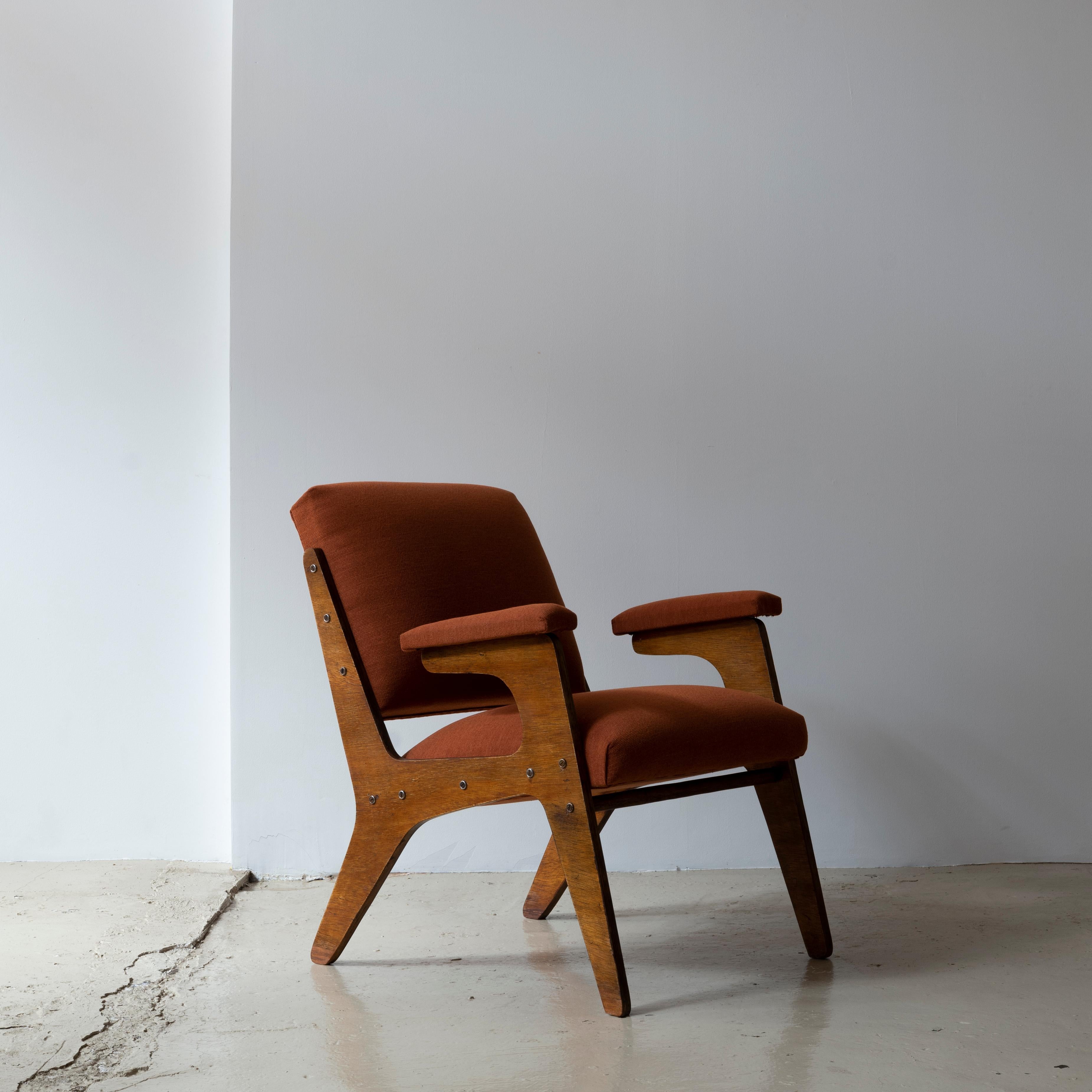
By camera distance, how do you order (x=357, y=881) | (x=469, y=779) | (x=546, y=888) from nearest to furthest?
(x=469, y=779), (x=357, y=881), (x=546, y=888)

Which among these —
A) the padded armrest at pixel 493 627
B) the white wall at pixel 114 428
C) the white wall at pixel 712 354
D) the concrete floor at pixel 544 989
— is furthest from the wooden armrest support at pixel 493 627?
the white wall at pixel 114 428

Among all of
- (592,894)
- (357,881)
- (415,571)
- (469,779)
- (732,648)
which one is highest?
(415,571)

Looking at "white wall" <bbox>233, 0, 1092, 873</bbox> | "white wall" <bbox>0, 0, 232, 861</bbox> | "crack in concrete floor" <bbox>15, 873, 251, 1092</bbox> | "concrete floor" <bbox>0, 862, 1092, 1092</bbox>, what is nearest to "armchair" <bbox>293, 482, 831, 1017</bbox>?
"concrete floor" <bbox>0, 862, 1092, 1092</bbox>

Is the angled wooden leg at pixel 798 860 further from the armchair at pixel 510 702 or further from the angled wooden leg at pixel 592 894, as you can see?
the angled wooden leg at pixel 592 894

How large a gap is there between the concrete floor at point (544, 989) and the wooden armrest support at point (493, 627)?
1.86 feet

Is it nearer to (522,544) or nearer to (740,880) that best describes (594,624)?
(522,544)

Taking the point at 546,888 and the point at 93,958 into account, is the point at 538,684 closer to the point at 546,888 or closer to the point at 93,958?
the point at 546,888

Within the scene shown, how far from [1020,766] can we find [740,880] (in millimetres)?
785

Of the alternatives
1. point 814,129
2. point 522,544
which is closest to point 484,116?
point 814,129

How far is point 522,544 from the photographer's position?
2.16m

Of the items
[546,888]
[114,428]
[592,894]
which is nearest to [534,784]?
[592,894]

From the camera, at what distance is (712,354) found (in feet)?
8.74

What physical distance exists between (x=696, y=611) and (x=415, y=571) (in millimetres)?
544

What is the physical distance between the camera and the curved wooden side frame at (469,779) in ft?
5.05
